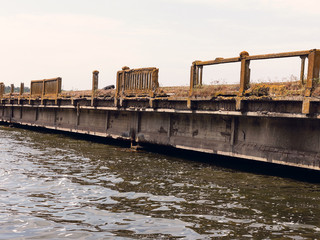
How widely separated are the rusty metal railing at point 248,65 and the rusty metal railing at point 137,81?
2493mm

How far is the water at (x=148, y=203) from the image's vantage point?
6.39 meters

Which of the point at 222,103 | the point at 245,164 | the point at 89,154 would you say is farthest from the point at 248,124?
the point at 89,154

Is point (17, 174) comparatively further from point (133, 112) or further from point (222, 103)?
point (133, 112)

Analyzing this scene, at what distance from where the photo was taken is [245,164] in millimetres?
14742

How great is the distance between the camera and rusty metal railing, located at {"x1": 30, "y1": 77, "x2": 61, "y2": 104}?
1027 inches

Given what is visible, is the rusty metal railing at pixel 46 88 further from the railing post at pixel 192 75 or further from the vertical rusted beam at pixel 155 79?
the railing post at pixel 192 75

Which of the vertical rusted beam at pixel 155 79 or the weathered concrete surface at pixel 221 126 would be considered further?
the vertical rusted beam at pixel 155 79

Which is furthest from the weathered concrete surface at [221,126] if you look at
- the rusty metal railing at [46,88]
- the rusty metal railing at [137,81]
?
the rusty metal railing at [46,88]

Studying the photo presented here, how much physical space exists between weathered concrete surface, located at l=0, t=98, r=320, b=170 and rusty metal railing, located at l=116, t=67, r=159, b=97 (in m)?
0.50

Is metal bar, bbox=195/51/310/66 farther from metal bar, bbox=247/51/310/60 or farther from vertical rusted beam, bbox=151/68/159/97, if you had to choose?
vertical rusted beam, bbox=151/68/159/97

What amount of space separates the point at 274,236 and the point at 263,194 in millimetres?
3320

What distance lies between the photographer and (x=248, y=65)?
42.6 feet

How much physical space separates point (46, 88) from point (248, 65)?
1853 cm

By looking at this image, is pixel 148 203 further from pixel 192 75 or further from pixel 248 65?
pixel 192 75
